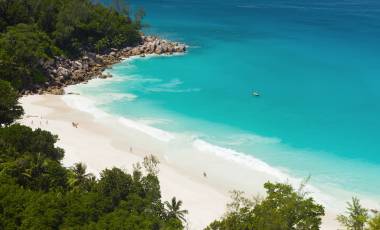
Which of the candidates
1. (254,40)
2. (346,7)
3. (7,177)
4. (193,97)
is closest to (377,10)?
(346,7)

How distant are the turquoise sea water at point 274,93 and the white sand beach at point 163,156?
415cm

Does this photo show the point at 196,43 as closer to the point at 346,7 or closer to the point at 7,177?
the point at 7,177

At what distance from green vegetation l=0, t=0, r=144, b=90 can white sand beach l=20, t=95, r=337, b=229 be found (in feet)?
26.1

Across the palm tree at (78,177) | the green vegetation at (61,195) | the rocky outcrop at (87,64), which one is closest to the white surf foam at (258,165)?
the green vegetation at (61,195)

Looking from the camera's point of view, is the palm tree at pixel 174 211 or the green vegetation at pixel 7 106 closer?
the palm tree at pixel 174 211

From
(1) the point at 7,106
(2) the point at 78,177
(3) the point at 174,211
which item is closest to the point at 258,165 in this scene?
(3) the point at 174,211

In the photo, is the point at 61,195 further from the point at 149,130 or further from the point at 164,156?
the point at 149,130

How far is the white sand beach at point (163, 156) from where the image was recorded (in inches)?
1870

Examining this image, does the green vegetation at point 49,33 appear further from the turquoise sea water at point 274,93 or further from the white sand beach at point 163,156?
the turquoise sea water at point 274,93

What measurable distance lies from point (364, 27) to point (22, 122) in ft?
409

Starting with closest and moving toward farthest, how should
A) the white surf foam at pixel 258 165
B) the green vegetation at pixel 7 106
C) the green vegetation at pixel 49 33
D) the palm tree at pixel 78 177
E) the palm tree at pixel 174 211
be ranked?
1. the palm tree at pixel 174 211
2. the palm tree at pixel 78 177
3. the white surf foam at pixel 258 165
4. the green vegetation at pixel 7 106
5. the green vegetation at pixel 49 33

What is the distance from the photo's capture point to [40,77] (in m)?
78.9

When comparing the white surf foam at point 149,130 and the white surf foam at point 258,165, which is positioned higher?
the white surf foam at point 149,130

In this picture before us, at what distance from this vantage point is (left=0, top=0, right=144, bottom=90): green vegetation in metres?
76.3
